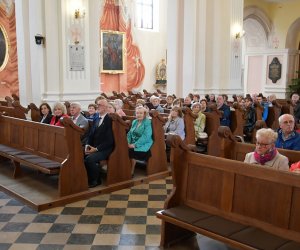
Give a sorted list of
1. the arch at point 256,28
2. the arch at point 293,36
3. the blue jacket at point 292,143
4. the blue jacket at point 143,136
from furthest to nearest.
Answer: the arch at point 293,36 → the arch at point 256,28 → the blue jacket at point 143,136 → the blue jacket at point 292,143

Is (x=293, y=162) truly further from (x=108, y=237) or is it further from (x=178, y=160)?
(x=108, y=237)

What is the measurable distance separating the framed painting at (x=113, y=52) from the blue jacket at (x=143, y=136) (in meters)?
9.23

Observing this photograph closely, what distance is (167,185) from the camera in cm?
534

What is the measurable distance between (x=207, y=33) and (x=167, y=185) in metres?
6.98

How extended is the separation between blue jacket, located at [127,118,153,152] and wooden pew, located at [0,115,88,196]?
1057 mm

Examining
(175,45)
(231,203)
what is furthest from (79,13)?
(231,203)

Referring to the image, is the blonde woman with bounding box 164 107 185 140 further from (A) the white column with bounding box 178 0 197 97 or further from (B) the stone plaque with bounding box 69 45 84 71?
(A) the white column with bounding box 178 0 197 97

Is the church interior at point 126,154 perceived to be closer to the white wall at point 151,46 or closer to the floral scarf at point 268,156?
the floral scarf at point 268,156

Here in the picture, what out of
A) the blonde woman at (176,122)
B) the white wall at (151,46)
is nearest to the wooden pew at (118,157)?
the blonde woman at (176,122)

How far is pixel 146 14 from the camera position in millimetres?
16344

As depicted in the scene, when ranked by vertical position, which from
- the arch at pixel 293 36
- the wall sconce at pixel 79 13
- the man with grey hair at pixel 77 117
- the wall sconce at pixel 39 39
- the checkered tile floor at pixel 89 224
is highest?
the arch at pixel 293 36

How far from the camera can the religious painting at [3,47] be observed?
12.2 metres

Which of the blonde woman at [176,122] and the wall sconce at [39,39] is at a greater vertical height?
the wall sconce at [39,39]

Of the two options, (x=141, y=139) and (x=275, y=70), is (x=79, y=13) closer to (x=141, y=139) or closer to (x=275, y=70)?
(x=141, y=139)
